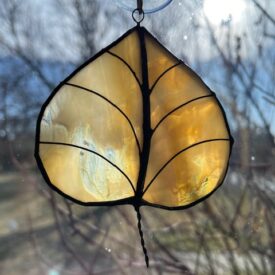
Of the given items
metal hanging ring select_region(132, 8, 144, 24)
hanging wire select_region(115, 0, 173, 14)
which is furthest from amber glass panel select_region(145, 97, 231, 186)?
hanging wire select_region(115, 0, 173, 14)

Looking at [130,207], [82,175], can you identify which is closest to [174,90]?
[82,175]

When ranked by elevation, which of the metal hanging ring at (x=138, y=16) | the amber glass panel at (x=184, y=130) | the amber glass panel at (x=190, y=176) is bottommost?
the amber glass panel at (x=190, y=176)

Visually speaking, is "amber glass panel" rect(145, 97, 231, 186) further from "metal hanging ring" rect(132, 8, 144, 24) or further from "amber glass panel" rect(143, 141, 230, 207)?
"metal hanging ring" rect(132, 8, 144, 24)

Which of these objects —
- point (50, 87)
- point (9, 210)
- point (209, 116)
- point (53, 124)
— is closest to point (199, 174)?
point (209, 116)

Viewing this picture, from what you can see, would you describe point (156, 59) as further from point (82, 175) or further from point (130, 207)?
point (130, 207)

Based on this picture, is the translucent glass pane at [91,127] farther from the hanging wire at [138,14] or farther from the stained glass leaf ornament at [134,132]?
the hanging wire at [138,14]

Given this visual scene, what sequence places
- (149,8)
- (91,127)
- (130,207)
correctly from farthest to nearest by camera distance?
(130,207)
(149,8)
(91,127)

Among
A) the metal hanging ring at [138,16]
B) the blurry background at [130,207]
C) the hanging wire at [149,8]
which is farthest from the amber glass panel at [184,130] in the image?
the blurry background at [130,207]
